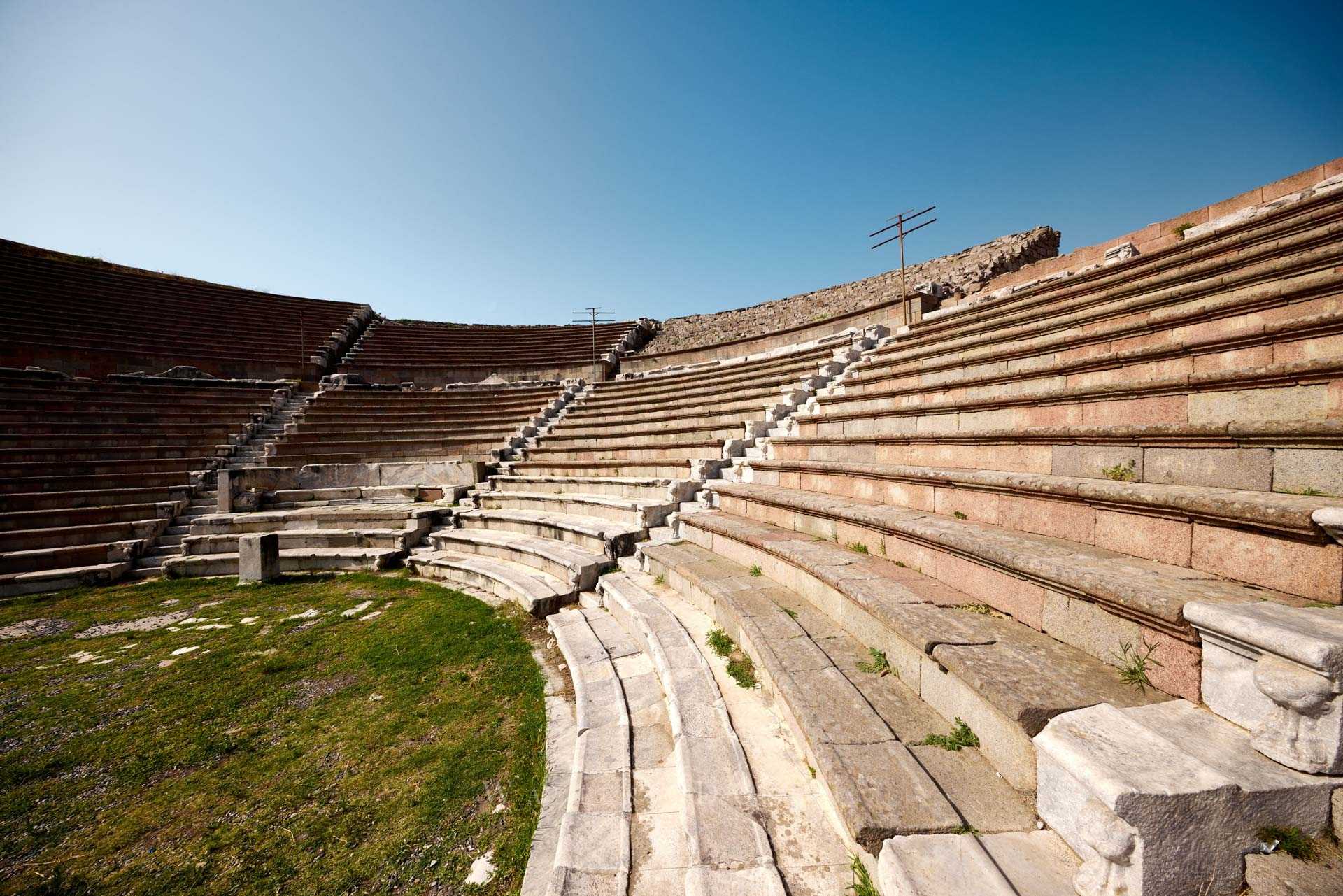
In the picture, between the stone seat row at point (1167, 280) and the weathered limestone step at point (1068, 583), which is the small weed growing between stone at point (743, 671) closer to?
the weathered limestone step at point (1068, 583)

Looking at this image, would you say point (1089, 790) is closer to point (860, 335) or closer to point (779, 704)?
point (779, 704)

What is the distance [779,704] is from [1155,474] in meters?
2.75

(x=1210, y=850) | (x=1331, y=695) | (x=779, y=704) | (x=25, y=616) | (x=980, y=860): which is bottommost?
(x=25, y=616)

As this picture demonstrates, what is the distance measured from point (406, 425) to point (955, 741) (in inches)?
616

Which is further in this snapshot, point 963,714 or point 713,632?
point 713,632

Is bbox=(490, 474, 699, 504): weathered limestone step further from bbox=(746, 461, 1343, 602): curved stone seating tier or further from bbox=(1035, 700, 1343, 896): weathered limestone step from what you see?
bbox=(1035, 700, 1343, 896): weathered limestone step

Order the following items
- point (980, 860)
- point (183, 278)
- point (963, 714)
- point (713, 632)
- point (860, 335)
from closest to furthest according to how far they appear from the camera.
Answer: point (980, 860) < point (963, 714) < point (713, 632) < point (860, 335) < point (183, 278)

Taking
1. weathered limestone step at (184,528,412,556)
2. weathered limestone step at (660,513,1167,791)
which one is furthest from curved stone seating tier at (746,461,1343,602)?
weathered limestone step at (184,528,412,556)

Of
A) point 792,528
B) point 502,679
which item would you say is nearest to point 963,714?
point 792,528

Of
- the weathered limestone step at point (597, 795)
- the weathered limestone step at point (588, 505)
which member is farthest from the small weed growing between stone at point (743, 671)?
the weathered limestone step at point (588, 505)

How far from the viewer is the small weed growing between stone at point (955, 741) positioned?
81.4 inches

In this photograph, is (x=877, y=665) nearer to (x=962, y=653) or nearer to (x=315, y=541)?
(x=962, y=653)

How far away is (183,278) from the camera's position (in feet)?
85.0

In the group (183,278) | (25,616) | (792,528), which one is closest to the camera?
(792,528)
